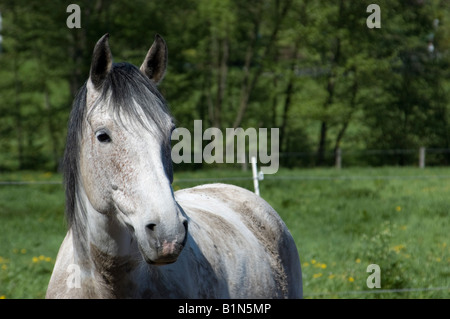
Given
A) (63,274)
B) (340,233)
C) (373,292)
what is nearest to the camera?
(63,274)

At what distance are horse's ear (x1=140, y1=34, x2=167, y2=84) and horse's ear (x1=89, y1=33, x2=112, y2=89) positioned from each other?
232 mm

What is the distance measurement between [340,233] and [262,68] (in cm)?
1448

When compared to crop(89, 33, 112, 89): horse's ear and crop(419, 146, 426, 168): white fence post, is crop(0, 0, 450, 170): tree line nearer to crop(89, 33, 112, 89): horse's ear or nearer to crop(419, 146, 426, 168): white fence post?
crop(419, 146, 426, 168): white fence post

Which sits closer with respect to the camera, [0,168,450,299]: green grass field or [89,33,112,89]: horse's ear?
[89,33,112,89]: horse's ear

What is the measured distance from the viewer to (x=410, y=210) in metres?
10.1

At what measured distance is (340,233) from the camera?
→ 341 inches

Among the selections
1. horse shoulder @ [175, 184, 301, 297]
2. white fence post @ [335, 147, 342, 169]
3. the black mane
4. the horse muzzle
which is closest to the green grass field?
horse shoulder @ [175, 184, 301, 297]

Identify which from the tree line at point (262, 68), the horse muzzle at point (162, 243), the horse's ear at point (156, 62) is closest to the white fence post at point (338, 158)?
the tree line at point (262, 68)

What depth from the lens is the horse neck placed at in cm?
238

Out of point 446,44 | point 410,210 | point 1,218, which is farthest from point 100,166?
point 446,44

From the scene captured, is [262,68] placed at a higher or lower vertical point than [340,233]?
higher

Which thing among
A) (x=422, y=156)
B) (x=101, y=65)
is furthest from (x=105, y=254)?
(x=422, y=156)

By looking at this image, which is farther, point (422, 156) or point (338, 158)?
point (338, 158)

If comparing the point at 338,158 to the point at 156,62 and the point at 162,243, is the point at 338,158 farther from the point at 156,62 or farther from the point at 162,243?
the point at 162,243
